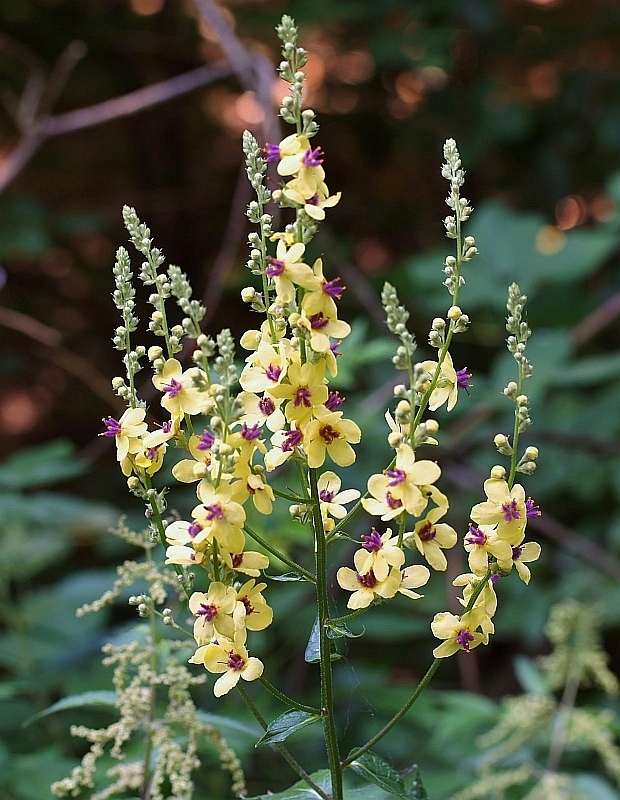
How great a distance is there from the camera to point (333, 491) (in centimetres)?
88

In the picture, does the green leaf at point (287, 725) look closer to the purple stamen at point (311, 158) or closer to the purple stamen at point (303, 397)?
the purple stamen at point (303, 397)

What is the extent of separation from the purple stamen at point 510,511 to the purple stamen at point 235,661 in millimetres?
258

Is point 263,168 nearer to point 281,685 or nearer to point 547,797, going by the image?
point 547,797

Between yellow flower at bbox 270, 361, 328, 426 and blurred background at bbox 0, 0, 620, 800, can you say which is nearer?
yellow flower at bbox 270, 361, 328, 426

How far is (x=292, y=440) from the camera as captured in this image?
754 mm

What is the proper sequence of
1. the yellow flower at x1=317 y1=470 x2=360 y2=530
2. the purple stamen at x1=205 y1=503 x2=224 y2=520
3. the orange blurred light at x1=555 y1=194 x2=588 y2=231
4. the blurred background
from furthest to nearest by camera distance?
the orange blurred light at x1=555 y1=194 x2=588 y2=231 → the blurred background → the yellow flower at x1=317 y1=470 x2=360 y2=530 → the purple stamen at x1=205 y1=503 x2=224 y2=520

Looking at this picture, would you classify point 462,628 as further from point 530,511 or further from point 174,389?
point 174,389

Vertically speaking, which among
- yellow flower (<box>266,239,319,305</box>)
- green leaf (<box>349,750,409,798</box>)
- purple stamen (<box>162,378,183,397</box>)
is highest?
yellow flower (<box>266,239,319,305</box>)

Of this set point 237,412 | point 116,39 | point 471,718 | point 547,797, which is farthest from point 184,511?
point 116,39

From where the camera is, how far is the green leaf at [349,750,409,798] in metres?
0.81

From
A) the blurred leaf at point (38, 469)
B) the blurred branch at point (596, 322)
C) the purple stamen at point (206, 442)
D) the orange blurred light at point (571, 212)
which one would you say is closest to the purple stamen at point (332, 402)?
the purple stamen at point (206, 442)

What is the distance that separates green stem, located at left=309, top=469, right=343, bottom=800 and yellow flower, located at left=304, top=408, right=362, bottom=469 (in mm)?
29

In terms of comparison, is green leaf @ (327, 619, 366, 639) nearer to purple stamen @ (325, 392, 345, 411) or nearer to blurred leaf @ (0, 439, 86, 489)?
purple stamen @ (325, 392, 345, 411)

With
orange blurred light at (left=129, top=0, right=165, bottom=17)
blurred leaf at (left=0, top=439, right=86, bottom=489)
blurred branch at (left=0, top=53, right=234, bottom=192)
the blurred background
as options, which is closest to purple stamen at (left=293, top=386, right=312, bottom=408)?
the blurred background
